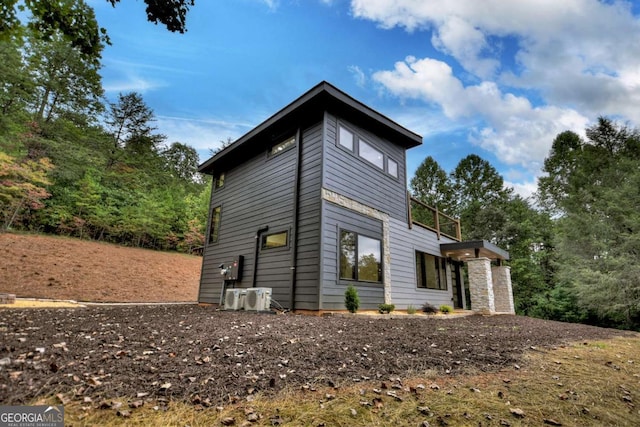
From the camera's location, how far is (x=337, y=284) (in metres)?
6.55

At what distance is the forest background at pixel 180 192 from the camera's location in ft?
42.6

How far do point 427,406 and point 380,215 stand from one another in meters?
6.66

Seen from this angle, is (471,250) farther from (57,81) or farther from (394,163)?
(57,81)

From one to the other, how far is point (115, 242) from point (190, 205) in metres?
5.10

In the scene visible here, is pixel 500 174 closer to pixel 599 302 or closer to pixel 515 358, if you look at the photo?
pixel 599 302

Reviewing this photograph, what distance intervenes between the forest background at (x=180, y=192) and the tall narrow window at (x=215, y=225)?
23.2 feet

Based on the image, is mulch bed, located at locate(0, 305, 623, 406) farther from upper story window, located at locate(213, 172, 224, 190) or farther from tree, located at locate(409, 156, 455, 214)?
tree, located at locate(409, 156, 455, 214)

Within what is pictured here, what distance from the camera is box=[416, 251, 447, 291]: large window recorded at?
385 inches

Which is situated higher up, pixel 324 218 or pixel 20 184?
pixel 20 184

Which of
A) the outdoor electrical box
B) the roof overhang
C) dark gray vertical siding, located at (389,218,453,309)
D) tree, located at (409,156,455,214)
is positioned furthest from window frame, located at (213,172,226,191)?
tree, located at (409,156,455,214)

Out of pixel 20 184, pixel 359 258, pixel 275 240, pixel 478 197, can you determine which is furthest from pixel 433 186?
pixel 20 184

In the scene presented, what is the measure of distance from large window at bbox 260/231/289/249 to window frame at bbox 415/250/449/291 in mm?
4852

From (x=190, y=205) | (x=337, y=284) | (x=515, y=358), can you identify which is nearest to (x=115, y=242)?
(x=190, y=205)

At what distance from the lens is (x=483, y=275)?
9.77m
